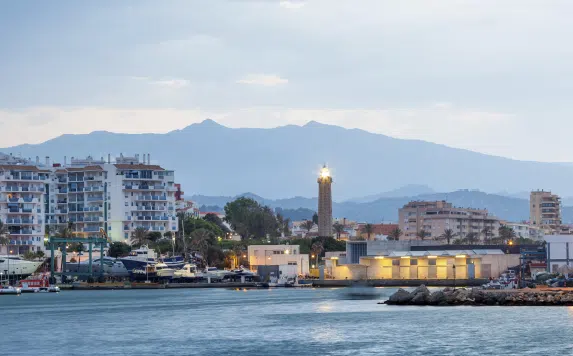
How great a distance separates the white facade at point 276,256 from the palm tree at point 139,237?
51.2 feet

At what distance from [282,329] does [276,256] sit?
7789 cm

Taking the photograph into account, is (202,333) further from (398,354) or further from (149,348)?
(398,354)

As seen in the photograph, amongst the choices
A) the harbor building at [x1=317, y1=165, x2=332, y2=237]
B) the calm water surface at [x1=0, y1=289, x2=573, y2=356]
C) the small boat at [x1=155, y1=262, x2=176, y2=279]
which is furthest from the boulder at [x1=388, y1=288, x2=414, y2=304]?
the harbor building at [x1=317, y1=165, x2=332, y2=237]

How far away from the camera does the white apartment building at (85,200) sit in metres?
146

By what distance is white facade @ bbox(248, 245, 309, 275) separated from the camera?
141250 mm

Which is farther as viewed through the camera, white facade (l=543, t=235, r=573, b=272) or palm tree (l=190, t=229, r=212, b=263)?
palm tree (l=190, t=229, r=212, b=263)

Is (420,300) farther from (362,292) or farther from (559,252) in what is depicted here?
(559,252)

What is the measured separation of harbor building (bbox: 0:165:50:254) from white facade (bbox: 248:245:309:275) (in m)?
29.5

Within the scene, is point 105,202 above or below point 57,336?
above

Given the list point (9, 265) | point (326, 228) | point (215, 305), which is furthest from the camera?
point (326, 228)

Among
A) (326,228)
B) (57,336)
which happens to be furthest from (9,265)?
(57,336)

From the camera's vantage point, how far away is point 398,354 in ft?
163

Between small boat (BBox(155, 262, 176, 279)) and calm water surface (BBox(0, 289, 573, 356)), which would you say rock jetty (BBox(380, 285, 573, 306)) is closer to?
calm water surface (BBox(0, 289, 573, 356))

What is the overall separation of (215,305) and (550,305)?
2755cm
